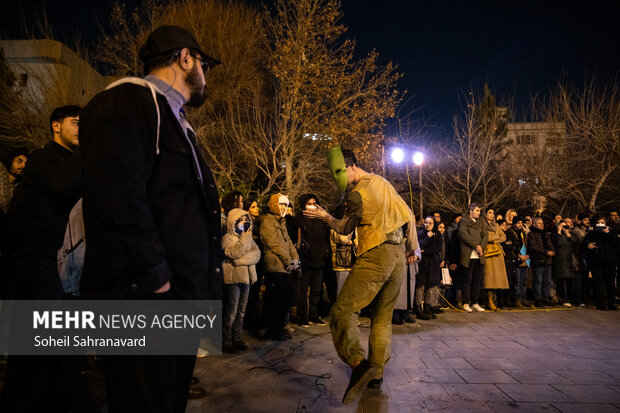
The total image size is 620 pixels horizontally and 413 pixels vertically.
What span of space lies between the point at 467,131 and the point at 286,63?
933 cm

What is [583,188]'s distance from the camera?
682 inches

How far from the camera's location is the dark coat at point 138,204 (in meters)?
1.37

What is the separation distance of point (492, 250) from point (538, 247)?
132cm

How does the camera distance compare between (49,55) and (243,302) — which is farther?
(49,55)

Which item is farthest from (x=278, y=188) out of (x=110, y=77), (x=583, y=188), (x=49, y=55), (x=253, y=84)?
(x=583, y=188)

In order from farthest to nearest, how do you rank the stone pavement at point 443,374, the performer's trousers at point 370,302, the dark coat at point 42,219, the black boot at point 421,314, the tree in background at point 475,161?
the tree in background at point 475,161
the black boot at point 421,314
the performer's trousers at point 370,302
the stone pavement at point 443,374
the dark coat at point 42,219

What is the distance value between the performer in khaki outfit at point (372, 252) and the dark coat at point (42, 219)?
2.11 m

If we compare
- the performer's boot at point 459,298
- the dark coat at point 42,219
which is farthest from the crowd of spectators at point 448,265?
the dark coat at point 42,219

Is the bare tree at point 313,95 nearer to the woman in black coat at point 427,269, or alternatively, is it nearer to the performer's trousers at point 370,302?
the woman in black coat at point 427,269

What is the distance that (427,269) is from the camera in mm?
8203

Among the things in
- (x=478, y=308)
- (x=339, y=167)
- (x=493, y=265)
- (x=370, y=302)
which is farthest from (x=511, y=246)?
(x=339, y=167)

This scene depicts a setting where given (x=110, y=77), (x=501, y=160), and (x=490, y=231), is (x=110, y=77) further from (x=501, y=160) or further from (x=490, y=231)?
(x=501, y=160)

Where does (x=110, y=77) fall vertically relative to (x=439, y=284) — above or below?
above

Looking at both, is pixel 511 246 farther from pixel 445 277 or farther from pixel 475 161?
pixel 475 161
